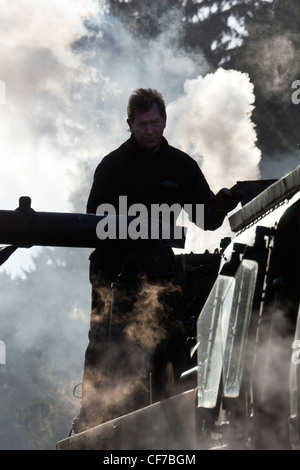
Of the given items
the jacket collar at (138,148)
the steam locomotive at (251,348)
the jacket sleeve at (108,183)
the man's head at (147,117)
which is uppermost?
the man's head at (147,117)

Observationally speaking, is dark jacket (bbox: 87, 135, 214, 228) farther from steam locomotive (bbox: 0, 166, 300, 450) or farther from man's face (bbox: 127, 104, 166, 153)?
steam locomotive (bbox: 0, 166, 300, 450)

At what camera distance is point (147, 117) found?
22.5 feet

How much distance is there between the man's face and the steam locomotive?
3.10 metres

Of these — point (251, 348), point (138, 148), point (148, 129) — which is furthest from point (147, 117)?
point (251, 348)

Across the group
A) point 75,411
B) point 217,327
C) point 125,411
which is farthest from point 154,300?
point 75,411

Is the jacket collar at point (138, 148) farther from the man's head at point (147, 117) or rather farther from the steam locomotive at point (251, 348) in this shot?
the steam locomotive at point (251, 348)

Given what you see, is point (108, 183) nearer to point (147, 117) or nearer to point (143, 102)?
point (147, 117)

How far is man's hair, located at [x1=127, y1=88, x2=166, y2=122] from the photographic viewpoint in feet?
22.9

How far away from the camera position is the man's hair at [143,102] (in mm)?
6969

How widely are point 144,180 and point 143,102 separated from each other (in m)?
0.71

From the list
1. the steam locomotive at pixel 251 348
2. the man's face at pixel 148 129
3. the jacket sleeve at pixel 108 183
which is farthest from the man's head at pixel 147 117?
the steam locomotive at pixel 251 348

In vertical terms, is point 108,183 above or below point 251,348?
above

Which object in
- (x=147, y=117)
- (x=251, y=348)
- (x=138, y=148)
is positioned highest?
(x=147, y=117)
